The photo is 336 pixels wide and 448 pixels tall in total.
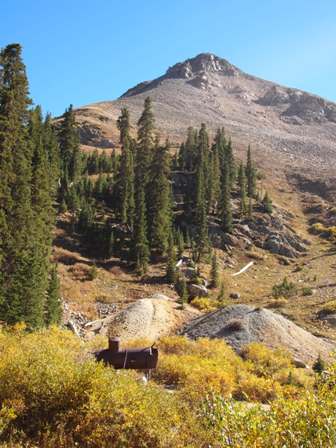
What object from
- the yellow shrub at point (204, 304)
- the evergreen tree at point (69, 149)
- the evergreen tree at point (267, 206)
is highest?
the evergreen tree at point (69, 149)

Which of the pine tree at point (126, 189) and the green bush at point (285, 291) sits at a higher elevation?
the pine tree at point (126, 189)

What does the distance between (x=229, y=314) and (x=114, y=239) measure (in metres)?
26.5

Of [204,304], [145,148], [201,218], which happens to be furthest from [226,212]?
[204,304]

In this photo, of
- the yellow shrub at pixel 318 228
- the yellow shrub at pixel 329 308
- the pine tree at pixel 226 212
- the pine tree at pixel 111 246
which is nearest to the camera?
the yellow shrub at pixel 329 308

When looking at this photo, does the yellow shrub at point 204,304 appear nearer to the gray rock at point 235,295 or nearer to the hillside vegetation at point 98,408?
the gray rock at point 235,295

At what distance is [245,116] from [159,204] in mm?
113988

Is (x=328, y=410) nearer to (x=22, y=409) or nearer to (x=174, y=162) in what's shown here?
(x=22, y=409)

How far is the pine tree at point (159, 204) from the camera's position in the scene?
5159 centimetres

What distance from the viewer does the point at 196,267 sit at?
49281mm

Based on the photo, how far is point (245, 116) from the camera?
512ft

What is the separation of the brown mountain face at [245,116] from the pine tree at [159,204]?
4585 cm

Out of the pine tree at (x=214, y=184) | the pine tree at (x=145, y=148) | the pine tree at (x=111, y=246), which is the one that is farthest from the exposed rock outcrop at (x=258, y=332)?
the pine tree at (x=214, y=184)

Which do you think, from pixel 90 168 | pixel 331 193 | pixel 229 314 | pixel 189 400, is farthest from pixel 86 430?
pixel 331 193

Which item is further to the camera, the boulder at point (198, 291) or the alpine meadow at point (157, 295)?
the boulder at point (198, 291)
